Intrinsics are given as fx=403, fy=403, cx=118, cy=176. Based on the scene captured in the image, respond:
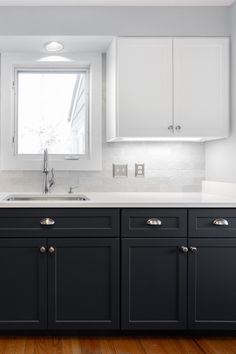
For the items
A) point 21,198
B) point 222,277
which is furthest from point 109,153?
point 222,277

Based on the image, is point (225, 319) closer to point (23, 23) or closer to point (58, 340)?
point (58, 340)

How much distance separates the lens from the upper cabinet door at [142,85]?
9.07 ft

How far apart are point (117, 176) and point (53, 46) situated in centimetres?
108

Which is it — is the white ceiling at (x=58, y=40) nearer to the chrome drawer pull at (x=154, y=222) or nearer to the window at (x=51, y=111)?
the window at (x=51, y=111)

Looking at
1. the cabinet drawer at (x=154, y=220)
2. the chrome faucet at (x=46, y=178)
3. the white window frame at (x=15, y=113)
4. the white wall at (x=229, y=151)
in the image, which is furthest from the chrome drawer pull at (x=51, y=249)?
the white wall at (x=229, y=151)

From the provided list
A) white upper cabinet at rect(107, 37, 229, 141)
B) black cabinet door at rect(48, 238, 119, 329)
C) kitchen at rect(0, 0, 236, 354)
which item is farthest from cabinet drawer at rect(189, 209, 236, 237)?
white upper cabinet at rect(107, 37, 229, 141)

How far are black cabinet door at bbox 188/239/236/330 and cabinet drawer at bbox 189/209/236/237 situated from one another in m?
0.04

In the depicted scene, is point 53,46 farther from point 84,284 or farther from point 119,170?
point 84,284

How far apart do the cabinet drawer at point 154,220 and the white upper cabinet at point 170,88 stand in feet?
1.98

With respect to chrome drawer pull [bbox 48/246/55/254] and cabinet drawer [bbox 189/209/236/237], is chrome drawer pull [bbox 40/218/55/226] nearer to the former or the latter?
chrome drawer pull [bbox 48/246/55/254]

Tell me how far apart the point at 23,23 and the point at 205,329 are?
2.33 m

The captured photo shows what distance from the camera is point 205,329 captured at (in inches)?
97.0

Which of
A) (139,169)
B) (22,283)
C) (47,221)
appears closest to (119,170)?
(139,169)

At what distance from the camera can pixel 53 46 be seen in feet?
9.61
